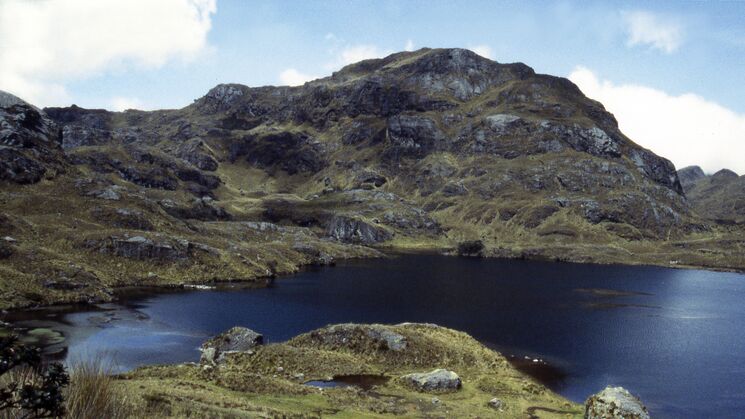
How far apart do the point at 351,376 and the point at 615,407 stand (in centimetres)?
3162

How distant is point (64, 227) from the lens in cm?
14462

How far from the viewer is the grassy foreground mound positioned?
143 ft

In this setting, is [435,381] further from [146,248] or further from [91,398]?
[146,248]

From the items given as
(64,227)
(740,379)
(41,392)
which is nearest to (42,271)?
(64,227)

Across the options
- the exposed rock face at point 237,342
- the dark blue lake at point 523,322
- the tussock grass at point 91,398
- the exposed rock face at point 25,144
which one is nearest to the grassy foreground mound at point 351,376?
the exposed rock face at point 237,342

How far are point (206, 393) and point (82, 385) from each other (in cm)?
2738

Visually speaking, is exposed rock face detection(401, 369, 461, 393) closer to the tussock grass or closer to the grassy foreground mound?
the grassy foreground mound

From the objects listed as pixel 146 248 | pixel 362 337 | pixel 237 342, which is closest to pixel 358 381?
pixel 362 337

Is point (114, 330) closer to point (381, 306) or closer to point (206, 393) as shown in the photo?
point (206, 393)

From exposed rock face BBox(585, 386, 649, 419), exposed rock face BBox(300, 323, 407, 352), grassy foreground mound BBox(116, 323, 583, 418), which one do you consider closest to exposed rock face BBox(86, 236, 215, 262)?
grassy foreground mound BBox(116, 323, 583, 418)

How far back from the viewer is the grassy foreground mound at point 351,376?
43.7m

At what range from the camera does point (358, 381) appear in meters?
66.5

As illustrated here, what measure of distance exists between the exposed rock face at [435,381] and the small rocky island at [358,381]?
0.38 ft

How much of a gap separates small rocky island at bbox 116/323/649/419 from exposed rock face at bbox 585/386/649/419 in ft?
0.29
